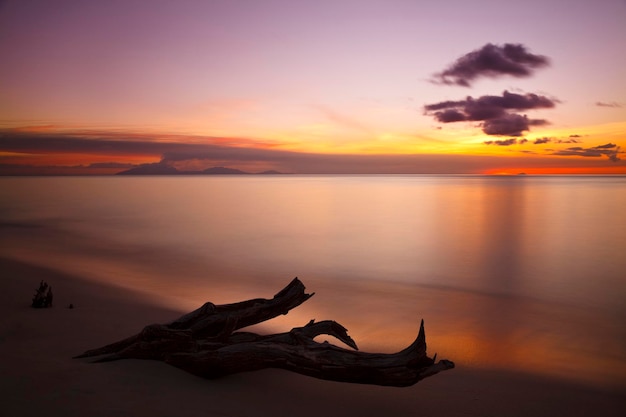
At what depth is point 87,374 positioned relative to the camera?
16.7ft

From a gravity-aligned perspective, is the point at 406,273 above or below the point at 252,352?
below

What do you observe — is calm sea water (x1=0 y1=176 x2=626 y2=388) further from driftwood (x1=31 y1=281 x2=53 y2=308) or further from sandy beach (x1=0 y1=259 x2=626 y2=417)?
driftwood (x1=31 y1=281 x2=53 y2=308)

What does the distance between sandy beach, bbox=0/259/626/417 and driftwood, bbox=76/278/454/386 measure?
223 millimetres

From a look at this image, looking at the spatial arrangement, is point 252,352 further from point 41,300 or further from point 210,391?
point 41,300

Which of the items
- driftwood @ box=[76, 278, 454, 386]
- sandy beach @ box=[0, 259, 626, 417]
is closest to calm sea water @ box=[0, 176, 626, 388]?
sandy beach @ box=[0, 259, 626, 417]

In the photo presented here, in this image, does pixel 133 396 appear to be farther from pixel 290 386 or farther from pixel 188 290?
pixel 188 290

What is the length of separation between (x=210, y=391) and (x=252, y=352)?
591 millimetres

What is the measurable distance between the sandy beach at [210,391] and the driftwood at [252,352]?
0.22 meters

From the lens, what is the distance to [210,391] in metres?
4.92

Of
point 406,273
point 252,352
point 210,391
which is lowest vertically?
point 406,273

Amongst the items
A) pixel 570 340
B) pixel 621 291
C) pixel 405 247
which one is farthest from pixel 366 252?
pixel 570 340

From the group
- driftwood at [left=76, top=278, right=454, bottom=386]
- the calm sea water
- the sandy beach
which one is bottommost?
the calm sea water

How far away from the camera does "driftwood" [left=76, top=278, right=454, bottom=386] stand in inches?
185

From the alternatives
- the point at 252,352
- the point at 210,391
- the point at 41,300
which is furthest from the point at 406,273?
the point at 210,391
